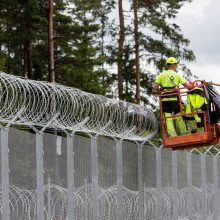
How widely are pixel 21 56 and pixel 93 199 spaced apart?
28.6 meters

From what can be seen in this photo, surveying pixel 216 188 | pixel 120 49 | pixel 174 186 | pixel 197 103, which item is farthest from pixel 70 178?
pixel 120 49

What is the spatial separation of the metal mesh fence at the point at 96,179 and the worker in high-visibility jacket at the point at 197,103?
902 millimetres

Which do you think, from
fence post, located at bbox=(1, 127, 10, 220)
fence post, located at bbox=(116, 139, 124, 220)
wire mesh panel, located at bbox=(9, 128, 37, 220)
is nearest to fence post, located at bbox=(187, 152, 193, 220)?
fence post, located at bbox=(116, 139, 124, 220)

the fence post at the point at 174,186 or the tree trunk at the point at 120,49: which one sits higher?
the tree trunk at the point at 120,49

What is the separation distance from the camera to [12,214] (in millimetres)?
9266

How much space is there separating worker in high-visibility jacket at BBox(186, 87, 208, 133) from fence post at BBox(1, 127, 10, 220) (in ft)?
15.7

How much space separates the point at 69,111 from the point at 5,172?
6.65 ft

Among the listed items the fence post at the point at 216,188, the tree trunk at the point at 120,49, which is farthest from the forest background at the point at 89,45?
the fence post at the point at 216,188

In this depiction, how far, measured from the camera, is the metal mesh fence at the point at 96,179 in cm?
955

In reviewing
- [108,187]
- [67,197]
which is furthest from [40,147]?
[108,187]

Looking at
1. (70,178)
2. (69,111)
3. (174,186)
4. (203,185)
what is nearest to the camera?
(70,178)

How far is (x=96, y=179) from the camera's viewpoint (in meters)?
11.3

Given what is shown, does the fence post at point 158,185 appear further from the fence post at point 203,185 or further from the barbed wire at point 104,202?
the fence post at point 203,185

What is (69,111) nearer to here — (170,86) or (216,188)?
(170,86)
